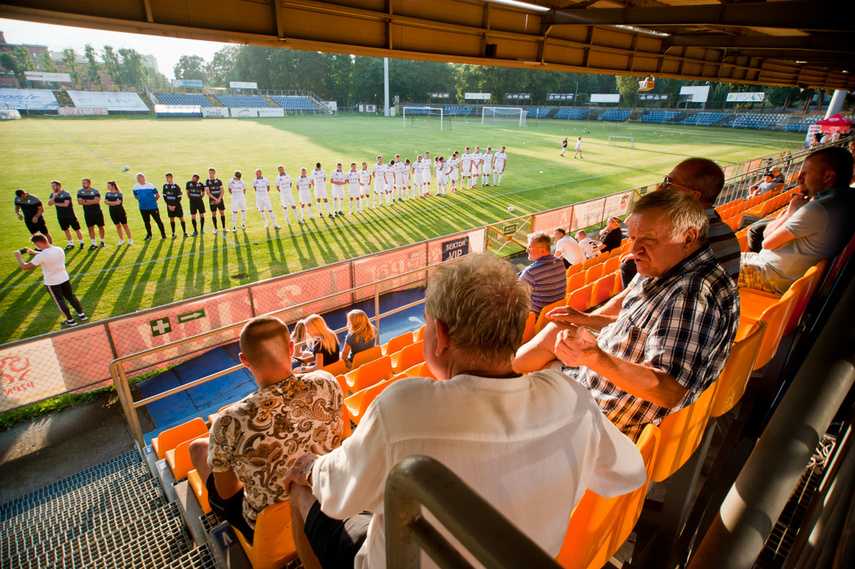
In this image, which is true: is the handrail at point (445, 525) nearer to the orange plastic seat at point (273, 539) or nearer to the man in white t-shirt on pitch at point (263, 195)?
the orange plastic seat at point (273, 539)

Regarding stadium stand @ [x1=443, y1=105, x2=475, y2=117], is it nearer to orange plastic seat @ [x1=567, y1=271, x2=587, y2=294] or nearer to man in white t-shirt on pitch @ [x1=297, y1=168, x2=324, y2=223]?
man in white t-shirt on pitch @ [x1=297, y1=168, x2=324, y2=223]

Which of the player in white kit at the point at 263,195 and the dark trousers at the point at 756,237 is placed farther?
the player in white kit at the point at 263,195

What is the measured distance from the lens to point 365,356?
5.05 metres

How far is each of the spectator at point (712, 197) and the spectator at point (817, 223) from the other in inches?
56.8

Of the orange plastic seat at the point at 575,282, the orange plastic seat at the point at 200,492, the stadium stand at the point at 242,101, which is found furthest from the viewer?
the stadium stand at the point at 242,101

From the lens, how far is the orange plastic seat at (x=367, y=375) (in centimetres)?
443

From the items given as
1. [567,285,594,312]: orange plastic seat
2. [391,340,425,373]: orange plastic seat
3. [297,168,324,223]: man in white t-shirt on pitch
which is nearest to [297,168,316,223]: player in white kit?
[297,168,324,223]: man in white t-shirt on pitch

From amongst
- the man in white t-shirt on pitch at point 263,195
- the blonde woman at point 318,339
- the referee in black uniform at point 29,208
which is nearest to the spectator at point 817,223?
the blonde woman at point 318,339

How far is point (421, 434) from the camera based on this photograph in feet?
3.24

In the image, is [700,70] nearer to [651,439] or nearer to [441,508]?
[651,439]

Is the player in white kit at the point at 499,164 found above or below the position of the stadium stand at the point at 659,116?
below

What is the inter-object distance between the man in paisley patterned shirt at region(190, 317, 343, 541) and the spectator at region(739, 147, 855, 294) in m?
3.96

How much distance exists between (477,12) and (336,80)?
67126 mm

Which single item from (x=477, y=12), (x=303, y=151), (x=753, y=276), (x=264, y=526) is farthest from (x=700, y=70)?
(x=303, y=151)
